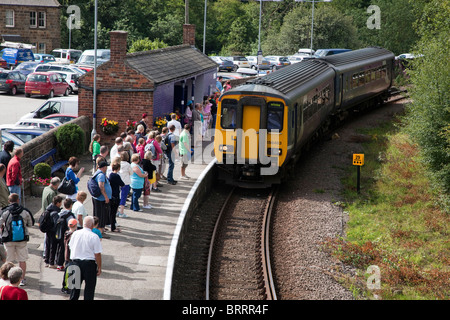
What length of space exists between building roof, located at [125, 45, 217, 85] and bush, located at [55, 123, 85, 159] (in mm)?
3452

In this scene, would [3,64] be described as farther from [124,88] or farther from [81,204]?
[81,204]

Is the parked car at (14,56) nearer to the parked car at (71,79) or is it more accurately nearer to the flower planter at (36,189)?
the parked car at (71,79)

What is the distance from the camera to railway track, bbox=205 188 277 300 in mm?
12500

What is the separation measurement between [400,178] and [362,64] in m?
11.5

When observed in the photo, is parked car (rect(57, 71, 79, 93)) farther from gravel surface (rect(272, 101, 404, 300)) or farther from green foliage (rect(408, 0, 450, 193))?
green foliage (rect(408, 0, 450, 193))

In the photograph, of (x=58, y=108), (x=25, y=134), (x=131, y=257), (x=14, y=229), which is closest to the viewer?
(x=14, y=229)

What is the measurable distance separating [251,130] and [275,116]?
755mm

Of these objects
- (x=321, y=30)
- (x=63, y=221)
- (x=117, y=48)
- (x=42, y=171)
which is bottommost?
(x=42, y=171)

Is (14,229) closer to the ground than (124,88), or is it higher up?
closer to the ground

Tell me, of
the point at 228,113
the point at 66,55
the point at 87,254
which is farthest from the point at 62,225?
the point at 66,55

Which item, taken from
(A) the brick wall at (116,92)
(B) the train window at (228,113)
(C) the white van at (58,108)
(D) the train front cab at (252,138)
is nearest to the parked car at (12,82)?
(C) the white van at (58,108)

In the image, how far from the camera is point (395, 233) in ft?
52.4

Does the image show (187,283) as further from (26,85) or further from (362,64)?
(26,85)
